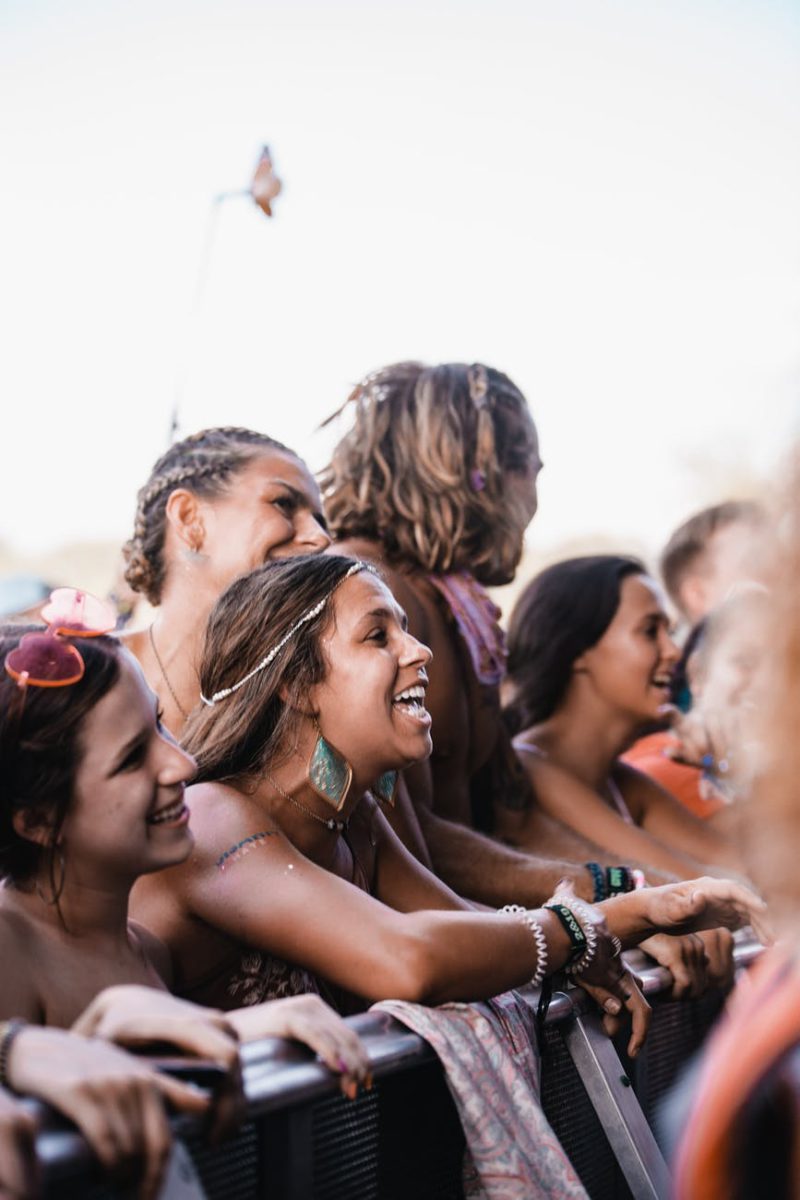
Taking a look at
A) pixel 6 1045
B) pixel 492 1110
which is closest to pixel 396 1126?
pixel 492 1110

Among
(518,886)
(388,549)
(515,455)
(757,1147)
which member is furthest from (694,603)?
(757,1147)

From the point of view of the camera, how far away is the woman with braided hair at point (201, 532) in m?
3.16

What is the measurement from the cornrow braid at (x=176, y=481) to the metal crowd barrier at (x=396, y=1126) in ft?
4.99

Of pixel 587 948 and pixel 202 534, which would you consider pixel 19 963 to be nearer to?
pixel 587 948

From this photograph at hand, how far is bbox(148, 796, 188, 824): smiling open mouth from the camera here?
1.98m

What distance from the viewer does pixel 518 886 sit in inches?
126

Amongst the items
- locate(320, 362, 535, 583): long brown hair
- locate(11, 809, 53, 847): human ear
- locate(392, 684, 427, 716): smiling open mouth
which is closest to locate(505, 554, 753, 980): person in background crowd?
locate(320, 362, 535, 583): long brown hair

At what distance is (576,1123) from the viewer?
2.25 m

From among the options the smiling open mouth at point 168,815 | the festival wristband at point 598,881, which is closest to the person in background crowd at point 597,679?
the festival wristband at point 598,881

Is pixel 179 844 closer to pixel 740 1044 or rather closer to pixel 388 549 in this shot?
pixel 740 1044

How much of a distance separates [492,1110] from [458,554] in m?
1.97

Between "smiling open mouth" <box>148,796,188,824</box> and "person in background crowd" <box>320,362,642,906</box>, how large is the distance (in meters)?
1.34

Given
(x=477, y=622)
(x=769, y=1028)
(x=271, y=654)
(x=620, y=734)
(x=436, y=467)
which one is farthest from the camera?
(x=620, y=734)

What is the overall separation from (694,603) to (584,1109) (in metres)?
3.75
